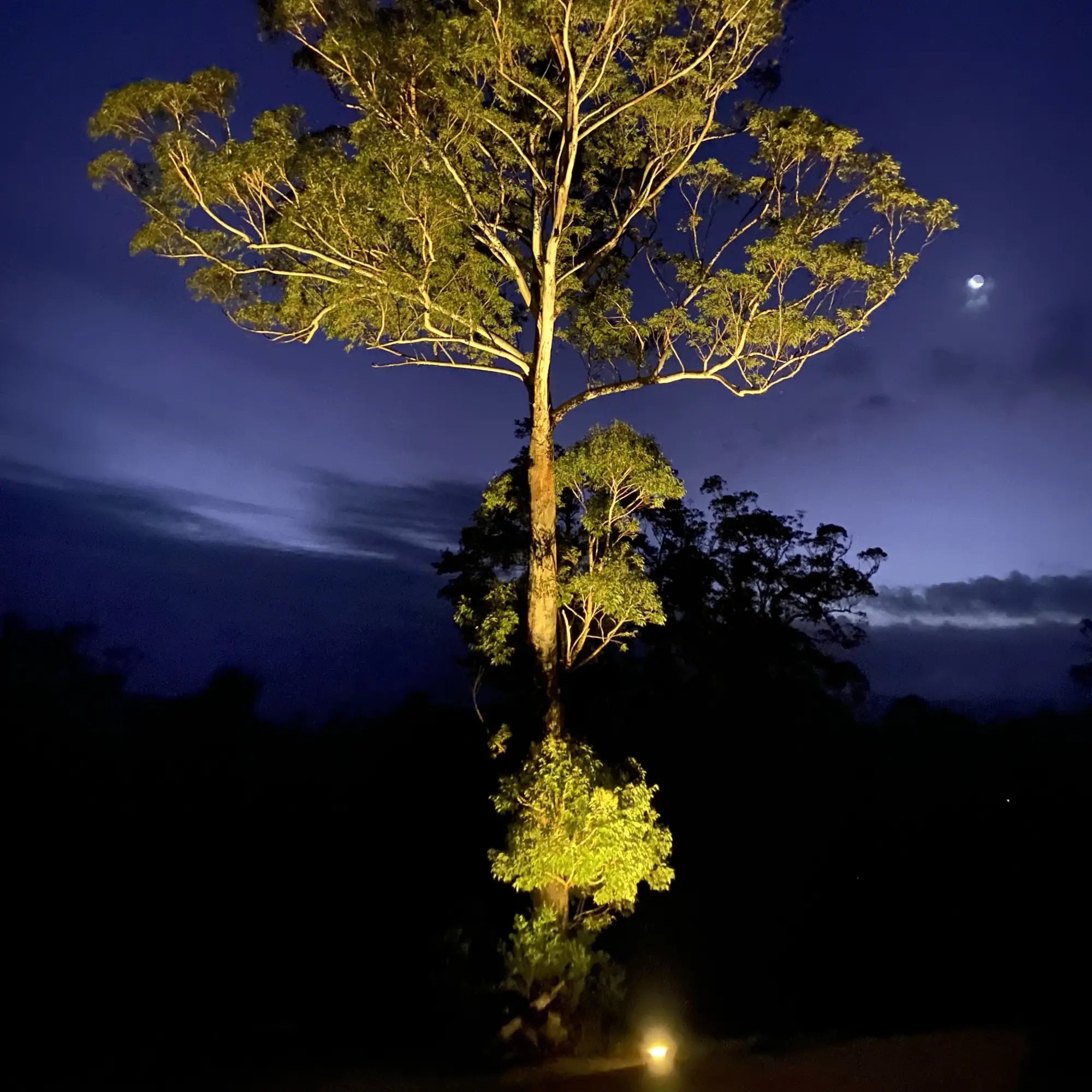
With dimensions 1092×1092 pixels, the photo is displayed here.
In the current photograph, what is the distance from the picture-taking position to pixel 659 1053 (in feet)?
19.8

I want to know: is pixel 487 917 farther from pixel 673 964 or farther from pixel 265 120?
pixel 265 120

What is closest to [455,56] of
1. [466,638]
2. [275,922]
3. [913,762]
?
[466,638]

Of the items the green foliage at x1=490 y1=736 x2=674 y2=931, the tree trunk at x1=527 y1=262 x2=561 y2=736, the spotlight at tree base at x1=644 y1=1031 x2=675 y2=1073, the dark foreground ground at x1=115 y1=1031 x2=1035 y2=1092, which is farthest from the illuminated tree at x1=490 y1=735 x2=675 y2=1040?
the tree trunk at x1=527 y1=262 x2=561 y2=736

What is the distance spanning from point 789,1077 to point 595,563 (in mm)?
4893

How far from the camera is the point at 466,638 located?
9.19 meters

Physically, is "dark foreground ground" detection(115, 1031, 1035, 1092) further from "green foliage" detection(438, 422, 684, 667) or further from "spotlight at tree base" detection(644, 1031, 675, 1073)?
"green foliage" detection(438, 422, 684, 667)

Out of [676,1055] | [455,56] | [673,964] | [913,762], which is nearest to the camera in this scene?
[676,1055]

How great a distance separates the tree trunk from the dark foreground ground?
3434 millimetres

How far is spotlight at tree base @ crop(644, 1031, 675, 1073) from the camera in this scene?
19.9ft

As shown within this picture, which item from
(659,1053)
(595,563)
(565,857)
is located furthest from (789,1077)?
(595,563)

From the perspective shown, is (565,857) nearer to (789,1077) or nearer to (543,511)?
(789,1077)

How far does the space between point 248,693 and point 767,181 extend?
20.0 m

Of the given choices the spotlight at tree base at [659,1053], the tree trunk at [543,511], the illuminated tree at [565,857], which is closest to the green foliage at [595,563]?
the tree trunk at [543,511]

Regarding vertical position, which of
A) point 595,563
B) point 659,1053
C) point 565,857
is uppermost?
point 595,563
